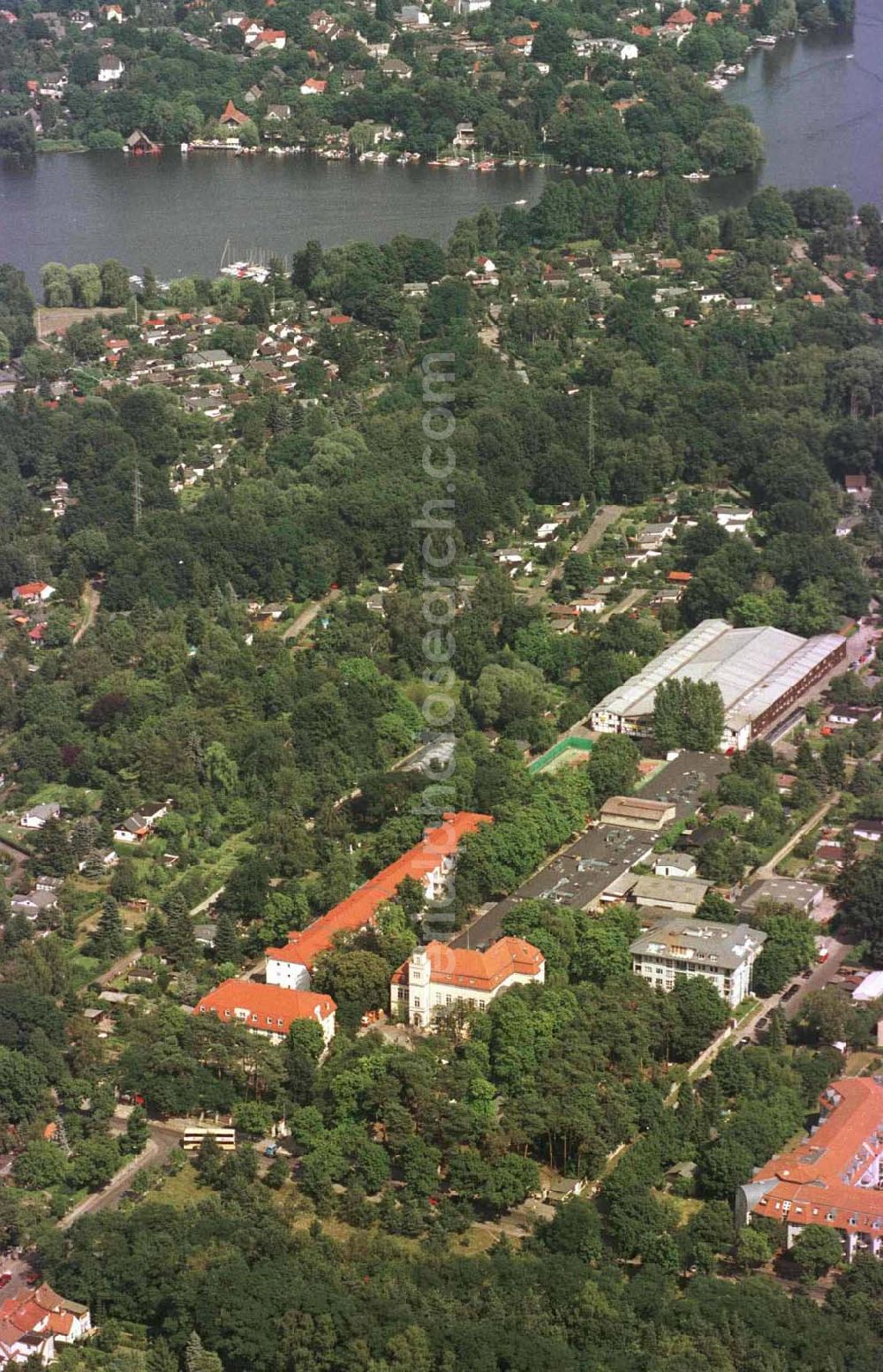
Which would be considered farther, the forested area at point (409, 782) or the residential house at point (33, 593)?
the residential house at point (33, 593)

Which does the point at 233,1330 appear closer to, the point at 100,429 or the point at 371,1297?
the point at 371,1297

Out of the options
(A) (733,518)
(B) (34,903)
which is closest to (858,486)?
(A) (733,518)

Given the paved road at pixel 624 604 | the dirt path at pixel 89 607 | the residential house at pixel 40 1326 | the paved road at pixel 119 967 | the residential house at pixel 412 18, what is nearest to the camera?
the residential house at pixel 40 1326

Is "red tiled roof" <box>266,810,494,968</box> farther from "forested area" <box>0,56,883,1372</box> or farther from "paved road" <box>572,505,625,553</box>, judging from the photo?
"paved road" <box>572,505,625,553</box>

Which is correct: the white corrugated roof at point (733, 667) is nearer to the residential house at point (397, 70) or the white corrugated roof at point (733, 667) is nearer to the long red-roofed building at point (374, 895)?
the long red-roofed building at point (374, 895)

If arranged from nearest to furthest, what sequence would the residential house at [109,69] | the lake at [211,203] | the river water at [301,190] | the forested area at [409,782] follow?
the forested area at [409,782] < the lake at [211,203] < the river water at [301,190] < the residential house at [109,69]

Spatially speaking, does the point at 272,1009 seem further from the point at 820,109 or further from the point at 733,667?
the point at 820,109

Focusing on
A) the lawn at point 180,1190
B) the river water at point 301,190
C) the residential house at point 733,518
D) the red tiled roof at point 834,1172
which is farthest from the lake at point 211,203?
the red tiled roof at point 834,1172
